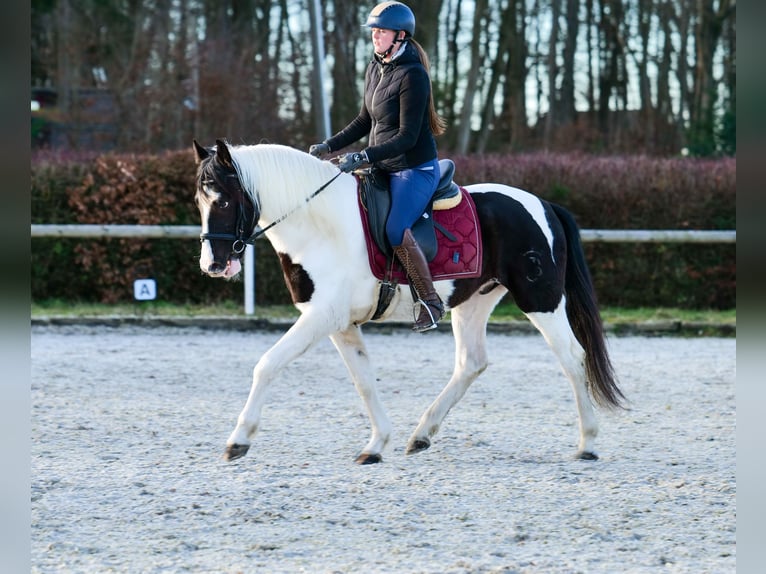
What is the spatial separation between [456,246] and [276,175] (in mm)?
1095

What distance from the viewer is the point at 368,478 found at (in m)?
5.14

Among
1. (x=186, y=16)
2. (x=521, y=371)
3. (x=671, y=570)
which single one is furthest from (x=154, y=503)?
(x=186, y=16)

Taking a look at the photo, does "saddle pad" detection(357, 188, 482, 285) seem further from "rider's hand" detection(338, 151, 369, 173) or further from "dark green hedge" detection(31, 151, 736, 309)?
"dark green hedge" detection(31, 151, 736, 309)

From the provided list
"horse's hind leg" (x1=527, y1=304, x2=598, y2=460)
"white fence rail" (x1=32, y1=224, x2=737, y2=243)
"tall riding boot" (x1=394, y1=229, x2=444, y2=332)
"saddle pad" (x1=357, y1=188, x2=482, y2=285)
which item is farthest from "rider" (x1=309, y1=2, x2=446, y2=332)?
"white fence rail" (x1=32, y1=224, x2=737, y2=243)

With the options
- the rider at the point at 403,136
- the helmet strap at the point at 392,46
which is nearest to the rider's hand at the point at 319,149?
the rider at the point at 403,136

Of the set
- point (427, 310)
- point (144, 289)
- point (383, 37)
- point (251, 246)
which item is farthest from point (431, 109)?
point (144, 289)

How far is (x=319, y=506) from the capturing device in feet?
15.1

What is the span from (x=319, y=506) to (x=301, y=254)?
4.66 feet

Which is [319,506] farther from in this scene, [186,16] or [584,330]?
[186,16]

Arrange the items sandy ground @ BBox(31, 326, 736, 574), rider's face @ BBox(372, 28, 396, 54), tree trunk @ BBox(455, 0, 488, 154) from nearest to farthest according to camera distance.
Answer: sandy ground @ BBox(31, 326, 736, 574)
rider's face @ BBox(372, 28, 396, 54)
tree trunk @ BBox(455, 0, 488, 154)

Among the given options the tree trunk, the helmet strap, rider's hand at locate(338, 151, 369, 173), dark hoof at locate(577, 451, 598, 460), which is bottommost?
dark hoof at locate(577, 451, 598, 460)

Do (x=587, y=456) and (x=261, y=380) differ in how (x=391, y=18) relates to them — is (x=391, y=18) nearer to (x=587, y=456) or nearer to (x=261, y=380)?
(x=261, y=380)

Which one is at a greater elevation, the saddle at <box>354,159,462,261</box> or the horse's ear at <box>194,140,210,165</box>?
the horse's ear at <box>194,140,210,165</box>

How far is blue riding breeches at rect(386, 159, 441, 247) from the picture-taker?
538 cm
